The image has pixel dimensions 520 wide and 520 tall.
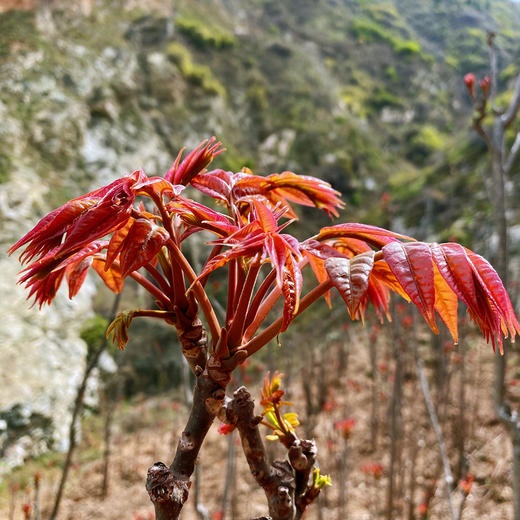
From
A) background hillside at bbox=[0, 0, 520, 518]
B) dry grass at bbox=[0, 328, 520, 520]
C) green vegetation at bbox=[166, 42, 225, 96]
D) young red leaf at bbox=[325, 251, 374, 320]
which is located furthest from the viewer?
green vegetation at bbox=[166, 42, 225, 96]

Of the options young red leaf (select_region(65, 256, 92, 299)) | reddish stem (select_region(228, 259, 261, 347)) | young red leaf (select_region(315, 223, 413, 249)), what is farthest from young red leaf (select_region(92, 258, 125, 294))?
young red leaf (select_region(315, 223, 413, 249))

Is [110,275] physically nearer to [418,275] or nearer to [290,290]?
[290,290]

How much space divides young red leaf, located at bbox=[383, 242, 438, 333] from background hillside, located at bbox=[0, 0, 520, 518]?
1.75m

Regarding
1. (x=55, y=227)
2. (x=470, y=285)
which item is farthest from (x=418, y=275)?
(x=55, y=227)

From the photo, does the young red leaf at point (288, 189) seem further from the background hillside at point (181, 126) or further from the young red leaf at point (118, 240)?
the background hillside at point (181, 126)

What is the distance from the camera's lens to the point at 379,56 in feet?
75.8

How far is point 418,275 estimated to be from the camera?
1.48ft

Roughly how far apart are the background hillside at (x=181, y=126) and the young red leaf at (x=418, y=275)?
1.75 meters

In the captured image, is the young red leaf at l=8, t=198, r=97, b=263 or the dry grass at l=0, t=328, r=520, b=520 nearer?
the young red leaf at l=8, t=198, r=97, b=263

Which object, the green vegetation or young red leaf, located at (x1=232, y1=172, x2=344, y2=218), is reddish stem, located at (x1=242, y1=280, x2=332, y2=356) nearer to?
young red leaf, located at (x1=232, y1=172, x2=344, y2=218)

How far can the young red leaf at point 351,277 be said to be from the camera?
431 mm

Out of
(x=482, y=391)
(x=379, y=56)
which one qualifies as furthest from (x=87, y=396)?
(x=379, y=56)

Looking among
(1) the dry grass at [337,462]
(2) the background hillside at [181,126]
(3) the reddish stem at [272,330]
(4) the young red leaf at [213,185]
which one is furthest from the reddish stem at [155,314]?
(1) the dry grass at [337,462]

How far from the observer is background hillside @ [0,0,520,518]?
20.9 feet
